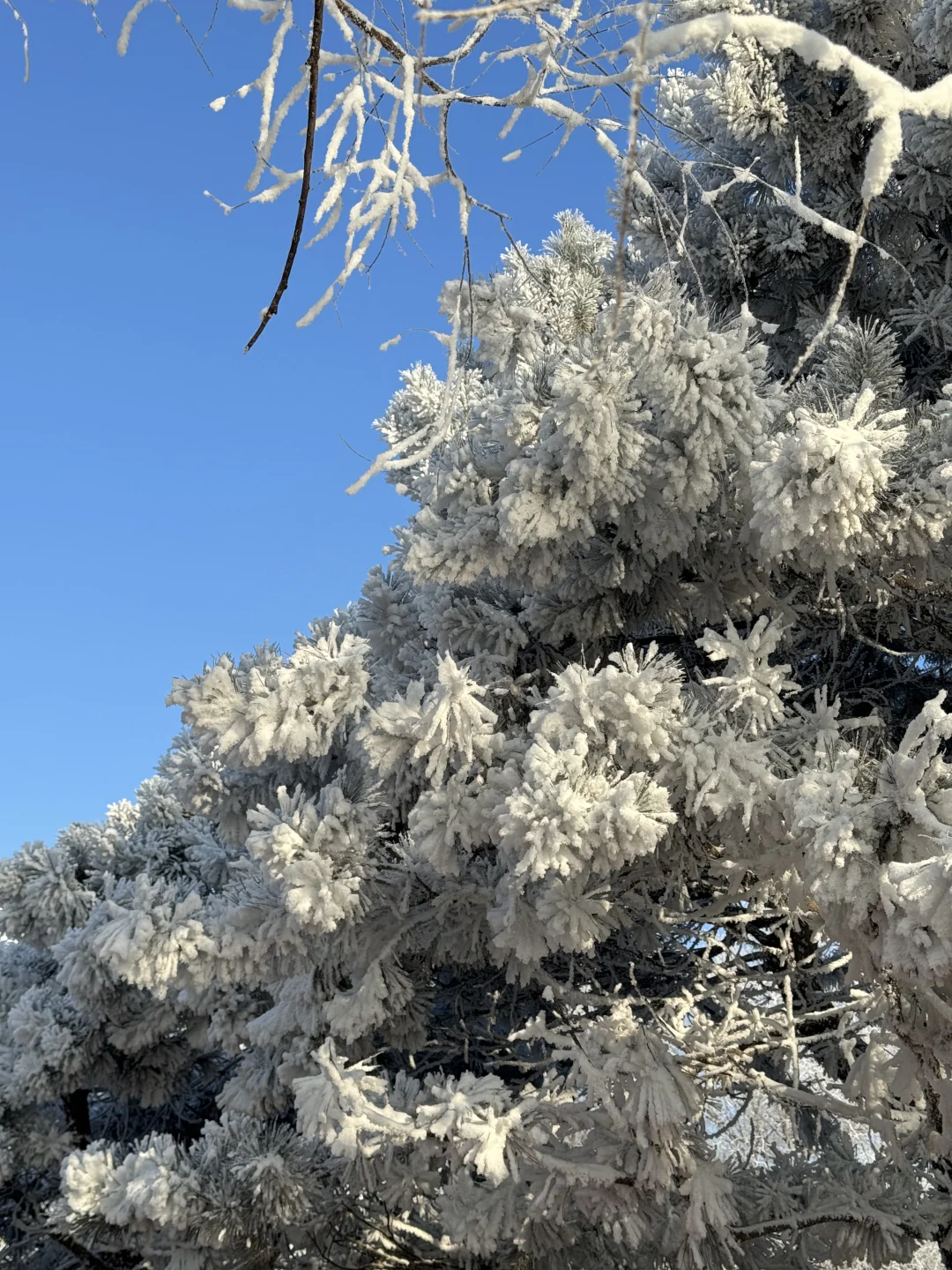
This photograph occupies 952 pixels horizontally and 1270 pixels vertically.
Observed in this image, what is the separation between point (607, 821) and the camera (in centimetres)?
346

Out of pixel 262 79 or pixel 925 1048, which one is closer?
pixel 262 79

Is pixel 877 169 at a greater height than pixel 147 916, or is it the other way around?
pixel 147 916

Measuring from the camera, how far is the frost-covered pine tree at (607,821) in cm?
371

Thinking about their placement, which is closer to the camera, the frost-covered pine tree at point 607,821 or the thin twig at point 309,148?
the thin twig at point 309,148

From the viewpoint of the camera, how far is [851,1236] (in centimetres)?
464

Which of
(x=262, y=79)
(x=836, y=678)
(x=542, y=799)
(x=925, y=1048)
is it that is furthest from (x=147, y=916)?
(x=262, y=79)

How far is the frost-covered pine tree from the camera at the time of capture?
3711 mm

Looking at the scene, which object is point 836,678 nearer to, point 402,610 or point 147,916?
point 402,610

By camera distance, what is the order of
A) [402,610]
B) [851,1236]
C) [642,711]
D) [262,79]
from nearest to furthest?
[262,79], [642,711], [851,1236], [402,610]

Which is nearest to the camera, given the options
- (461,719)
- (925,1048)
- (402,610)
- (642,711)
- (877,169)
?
(877,169)

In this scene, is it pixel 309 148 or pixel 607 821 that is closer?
pixel 309 148

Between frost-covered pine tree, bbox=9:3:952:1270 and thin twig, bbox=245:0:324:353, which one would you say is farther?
frost-covered pine tree, bbox=9:3:952:1270

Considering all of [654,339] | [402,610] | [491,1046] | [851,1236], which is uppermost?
[402,610]

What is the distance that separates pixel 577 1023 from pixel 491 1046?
216cm
